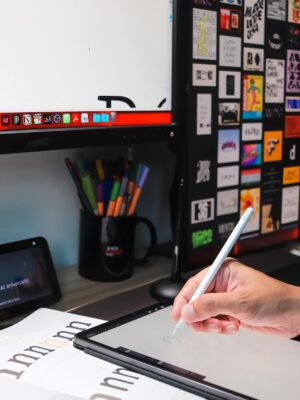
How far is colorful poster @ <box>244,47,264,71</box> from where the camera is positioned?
1087 millimetres

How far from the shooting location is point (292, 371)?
66cm

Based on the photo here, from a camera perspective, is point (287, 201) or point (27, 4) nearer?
point (27, 4)

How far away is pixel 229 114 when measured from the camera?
3.51 ft

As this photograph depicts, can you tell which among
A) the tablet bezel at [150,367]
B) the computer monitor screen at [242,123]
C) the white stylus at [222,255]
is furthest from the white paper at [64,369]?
the computer monitor screen at [242,123]

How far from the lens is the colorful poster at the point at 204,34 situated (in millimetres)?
975

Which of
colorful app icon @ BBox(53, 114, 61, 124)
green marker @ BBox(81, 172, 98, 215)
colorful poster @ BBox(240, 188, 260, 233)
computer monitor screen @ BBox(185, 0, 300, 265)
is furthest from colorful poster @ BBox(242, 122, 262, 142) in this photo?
colorful app icon @ BBox(53, 114, 61, 124)

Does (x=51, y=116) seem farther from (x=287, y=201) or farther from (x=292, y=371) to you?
(x=287, y=201)

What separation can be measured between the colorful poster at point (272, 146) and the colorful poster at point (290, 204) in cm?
8

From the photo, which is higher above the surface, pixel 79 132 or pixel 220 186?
pixel 79 132

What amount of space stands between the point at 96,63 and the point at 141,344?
42cm

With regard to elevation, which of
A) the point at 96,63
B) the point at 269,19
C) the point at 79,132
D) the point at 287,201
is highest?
the point at 269,19

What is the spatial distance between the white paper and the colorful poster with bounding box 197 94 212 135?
413mm

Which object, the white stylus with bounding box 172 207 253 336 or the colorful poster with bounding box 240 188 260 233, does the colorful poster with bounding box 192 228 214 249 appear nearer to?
the colorful poster with bounding box 240 188 260 233

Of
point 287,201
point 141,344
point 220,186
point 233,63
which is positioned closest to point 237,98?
point 233,63
